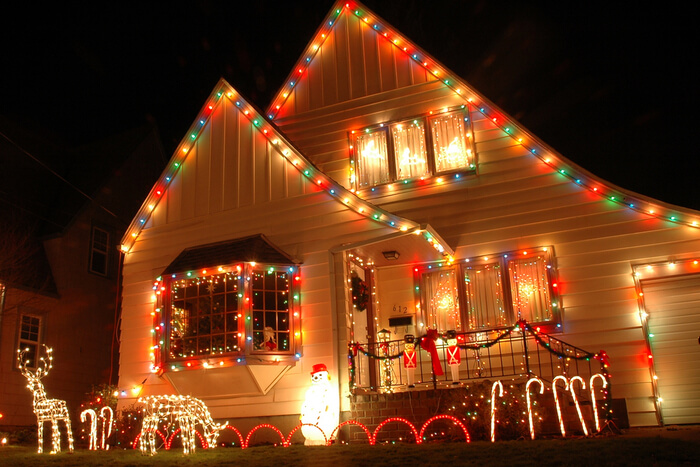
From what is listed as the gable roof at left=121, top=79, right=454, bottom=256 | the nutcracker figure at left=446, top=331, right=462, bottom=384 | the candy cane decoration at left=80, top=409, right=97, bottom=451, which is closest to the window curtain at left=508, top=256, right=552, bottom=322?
the gable roof at left=121, top=79, right=454, bottom=256

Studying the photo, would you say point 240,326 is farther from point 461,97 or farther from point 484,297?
point 461,97

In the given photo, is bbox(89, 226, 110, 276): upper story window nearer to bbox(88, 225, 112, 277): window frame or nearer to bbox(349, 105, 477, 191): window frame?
bbox(88, 225, 112, 277): window frame

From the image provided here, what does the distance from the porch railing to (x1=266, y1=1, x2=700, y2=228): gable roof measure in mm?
2939

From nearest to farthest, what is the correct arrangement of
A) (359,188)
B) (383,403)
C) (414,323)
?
1. (383,403)
2. (414,323)
3. (359,188)

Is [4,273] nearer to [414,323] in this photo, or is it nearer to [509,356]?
[414,323]

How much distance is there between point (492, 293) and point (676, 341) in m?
3.38

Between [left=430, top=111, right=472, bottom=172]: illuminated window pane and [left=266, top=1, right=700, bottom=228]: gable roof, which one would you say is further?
[left=430, top=111, right=472, bottom=172]: illuminated window pane

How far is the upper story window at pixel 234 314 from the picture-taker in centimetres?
1220

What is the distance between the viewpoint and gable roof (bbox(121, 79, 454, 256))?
1234cm

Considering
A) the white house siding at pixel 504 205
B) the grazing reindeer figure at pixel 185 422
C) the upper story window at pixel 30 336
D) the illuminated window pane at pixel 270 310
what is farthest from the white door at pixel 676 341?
the upper story window at pixel 30 336

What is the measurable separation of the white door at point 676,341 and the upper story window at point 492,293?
1.74 meters

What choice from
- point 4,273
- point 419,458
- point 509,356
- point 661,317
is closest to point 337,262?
point 509,356

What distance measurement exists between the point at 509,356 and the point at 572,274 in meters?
1.95

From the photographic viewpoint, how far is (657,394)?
11.6 metres
